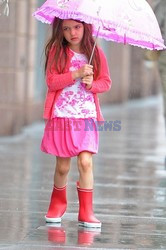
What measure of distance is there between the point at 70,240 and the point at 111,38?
1.78 metres

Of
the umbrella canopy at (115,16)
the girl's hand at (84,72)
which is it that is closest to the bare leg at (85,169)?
the girl's hand at (84,72)

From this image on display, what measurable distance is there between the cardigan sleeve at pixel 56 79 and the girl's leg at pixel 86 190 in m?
0.53

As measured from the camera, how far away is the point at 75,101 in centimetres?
761


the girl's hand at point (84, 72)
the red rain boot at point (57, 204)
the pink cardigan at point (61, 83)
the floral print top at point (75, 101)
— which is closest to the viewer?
the girl's hand at point (84, 72)

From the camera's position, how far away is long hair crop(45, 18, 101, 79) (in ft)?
24.8

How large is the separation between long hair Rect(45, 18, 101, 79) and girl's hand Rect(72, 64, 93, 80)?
7.5 inches

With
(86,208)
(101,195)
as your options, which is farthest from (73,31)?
(101,195)

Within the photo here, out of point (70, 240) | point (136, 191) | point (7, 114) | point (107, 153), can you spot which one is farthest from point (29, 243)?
point (7, 114)

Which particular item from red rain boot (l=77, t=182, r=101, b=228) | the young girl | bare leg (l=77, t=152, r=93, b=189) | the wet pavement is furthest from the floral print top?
the wet pavement

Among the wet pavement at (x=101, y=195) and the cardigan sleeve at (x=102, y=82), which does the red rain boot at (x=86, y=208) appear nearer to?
the wet pavement at (x=101, y=195)

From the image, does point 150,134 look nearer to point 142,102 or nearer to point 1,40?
point 1,40

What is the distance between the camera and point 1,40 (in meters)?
14.8

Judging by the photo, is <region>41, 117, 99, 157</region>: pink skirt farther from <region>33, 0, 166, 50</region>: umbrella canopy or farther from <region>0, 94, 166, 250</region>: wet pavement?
<region>33, 0, 166, 50</region>: umbrella canopy

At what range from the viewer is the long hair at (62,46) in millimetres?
7562
